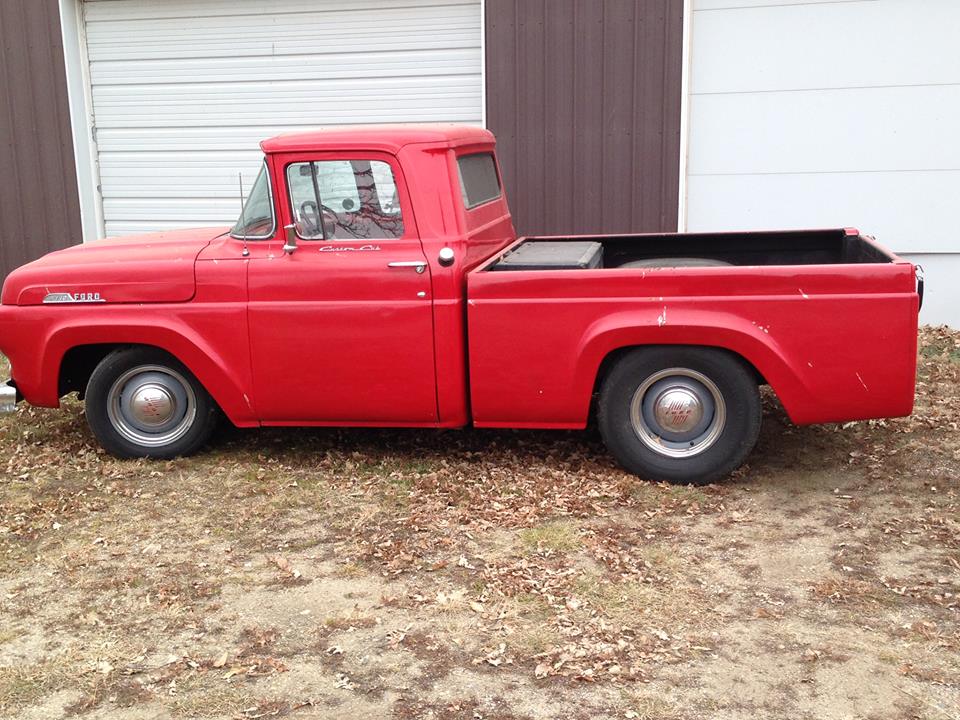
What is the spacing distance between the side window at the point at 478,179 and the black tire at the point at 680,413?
1341mm

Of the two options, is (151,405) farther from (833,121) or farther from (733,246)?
(833,121)

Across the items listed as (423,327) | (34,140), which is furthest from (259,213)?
(34,140)

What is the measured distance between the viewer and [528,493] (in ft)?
18.1

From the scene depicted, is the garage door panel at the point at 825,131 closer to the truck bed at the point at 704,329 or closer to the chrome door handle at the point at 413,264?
the truck bed at the point at 704,329

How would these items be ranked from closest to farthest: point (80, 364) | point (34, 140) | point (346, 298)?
point (346, 298), point (80, 364), point (34, 140)

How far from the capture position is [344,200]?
18.9 feet

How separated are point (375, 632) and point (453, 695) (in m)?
0.57

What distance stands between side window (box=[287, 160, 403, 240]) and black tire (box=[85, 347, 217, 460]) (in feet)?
3.81

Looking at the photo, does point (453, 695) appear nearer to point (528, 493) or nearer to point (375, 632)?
point (375, 632)

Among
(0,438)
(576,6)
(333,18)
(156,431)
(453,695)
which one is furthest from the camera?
(333,18)

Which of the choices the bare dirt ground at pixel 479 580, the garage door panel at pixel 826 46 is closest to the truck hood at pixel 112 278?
the bare dirt ground at pixel 479 580

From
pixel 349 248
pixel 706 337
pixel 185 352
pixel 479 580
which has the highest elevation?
pixel 349 248

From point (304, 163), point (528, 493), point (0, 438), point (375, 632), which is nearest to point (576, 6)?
point (304, 163)

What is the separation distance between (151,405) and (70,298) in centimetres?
75
